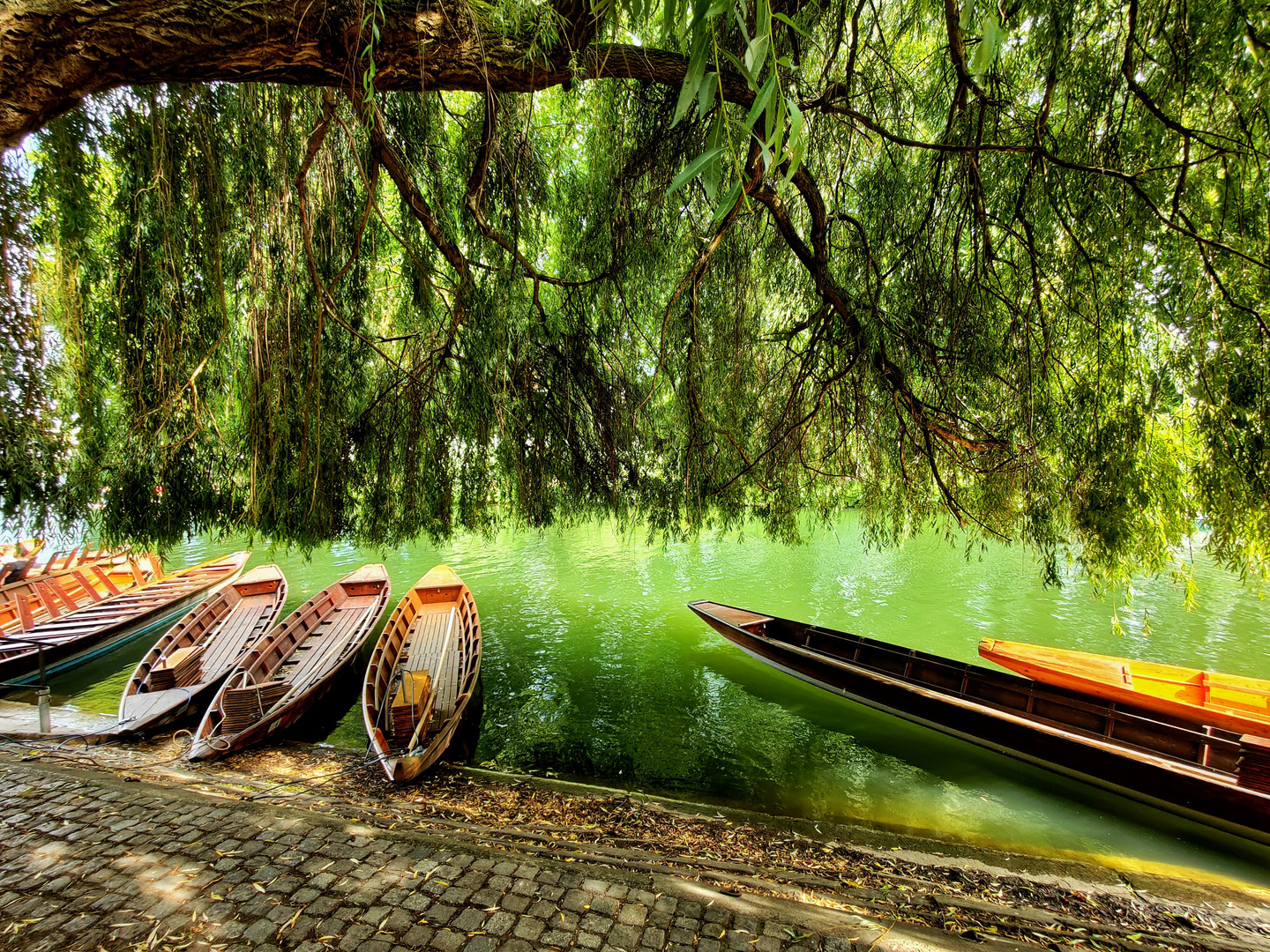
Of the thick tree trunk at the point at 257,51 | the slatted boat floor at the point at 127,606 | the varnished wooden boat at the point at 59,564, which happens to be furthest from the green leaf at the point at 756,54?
the varnished wooden boat at the point at 59,564

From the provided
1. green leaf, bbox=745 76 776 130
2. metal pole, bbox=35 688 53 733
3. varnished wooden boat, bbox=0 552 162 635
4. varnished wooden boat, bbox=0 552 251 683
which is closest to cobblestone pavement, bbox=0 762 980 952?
metal pole, bbox=35 688 53 733

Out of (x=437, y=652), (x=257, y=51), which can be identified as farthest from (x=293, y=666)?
(x=257, y=51)

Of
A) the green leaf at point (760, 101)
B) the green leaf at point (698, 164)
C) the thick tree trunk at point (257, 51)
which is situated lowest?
the green leaf at point (698, 164)

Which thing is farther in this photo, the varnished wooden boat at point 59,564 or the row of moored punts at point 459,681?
the varnished wooden boat at point 59,564

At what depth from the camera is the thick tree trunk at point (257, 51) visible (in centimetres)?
124

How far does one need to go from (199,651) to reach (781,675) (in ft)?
20.3

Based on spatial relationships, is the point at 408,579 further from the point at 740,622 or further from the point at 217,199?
the point at 217,199

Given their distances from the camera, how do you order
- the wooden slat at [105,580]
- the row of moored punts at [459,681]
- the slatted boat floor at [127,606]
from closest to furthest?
the row of moored punts at [459,681] → the slatted boat floor at [127,606] → the wooden slat at [105,580]

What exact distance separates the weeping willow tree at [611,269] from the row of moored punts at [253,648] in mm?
1834

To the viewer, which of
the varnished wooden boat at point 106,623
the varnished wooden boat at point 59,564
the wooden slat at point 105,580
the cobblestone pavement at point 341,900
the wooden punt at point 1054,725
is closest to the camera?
the cobblestone pavement at point 341,900

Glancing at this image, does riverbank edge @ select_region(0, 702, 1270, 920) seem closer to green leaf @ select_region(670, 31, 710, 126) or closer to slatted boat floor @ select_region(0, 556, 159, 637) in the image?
green leaf @ select_region(670, 31, 710, 126)

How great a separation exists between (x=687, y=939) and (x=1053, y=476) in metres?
2.61

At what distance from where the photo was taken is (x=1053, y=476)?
2.73 meters

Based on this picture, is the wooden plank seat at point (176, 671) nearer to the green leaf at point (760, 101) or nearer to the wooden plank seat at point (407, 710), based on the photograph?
the wooden plank seat at point (407, 710)
